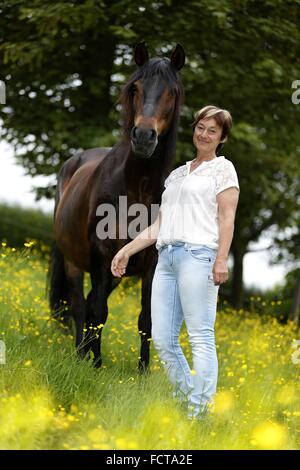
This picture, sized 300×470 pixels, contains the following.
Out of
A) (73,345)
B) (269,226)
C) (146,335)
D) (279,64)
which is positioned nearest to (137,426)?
(146,335)

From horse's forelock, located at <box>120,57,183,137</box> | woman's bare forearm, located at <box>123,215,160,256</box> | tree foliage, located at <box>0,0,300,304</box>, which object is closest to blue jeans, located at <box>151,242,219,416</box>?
woman's bare forearm, located at <box>123,215,160,256</box>

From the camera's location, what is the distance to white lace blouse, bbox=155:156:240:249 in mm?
4969

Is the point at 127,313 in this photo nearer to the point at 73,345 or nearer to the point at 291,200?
the point at 73,345

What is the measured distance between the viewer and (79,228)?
7375 mm

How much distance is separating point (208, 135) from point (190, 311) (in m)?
1.35

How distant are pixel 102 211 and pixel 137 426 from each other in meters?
2.56

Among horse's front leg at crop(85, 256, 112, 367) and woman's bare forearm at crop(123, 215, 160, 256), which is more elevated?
woman's bare forearm at crop(123, 215, 160, 256)

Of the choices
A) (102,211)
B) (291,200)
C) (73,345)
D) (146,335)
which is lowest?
(291,200)

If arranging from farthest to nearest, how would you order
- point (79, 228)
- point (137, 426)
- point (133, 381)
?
point (79, 228), point (133, 381), point (137, 426)

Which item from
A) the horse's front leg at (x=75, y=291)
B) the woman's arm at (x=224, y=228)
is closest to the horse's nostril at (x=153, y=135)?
the woman's arm at (x=224, y=228)

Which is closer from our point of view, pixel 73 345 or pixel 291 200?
pixel 73 345

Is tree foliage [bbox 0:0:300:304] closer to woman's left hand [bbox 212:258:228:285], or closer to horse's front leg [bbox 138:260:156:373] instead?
horse's front leg [bbox 138:260:156:373]

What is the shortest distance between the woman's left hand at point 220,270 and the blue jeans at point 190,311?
76mm

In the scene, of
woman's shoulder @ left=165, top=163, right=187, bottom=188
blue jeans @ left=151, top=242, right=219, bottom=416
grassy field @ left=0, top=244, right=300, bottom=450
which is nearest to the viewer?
grassy field @ left=0, top=244, right=300, bottom=450
